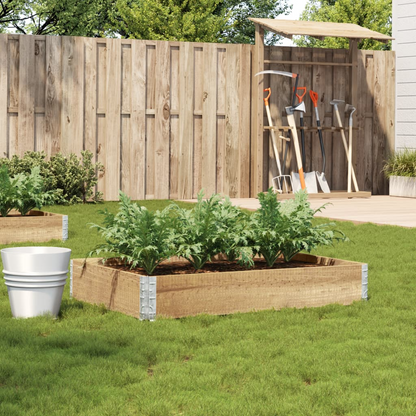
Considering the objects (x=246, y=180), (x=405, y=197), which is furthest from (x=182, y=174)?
(x=405, y=197)

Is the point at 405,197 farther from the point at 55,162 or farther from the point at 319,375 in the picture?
the point at 319,375

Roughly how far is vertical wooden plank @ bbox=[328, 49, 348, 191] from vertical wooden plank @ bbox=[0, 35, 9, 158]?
5776mm

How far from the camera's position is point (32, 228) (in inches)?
330

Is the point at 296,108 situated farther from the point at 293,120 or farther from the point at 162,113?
the point at 162,113

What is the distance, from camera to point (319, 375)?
3.88 m

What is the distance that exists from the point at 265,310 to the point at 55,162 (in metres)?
7.54

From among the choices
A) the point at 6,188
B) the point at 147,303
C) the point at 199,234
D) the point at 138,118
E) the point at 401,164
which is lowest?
the point at 147,303

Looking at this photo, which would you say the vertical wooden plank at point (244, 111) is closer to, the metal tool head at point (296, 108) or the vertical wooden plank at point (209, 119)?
the vertical wooden plank at point (209, 119)

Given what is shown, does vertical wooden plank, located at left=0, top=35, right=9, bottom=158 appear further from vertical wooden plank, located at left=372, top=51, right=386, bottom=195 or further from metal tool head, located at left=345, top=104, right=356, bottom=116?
vertical wooden plank, located at left=372, top=51, right=386, bottom=195

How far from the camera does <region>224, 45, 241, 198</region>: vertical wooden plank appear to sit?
1366 centimetres

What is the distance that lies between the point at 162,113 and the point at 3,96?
100 inches

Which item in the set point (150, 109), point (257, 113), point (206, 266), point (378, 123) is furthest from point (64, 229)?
point (378, 123)

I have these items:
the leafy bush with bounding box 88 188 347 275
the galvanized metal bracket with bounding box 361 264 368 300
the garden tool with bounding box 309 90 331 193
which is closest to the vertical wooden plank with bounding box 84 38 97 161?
the garden tool with bounding box 309 90 331 193

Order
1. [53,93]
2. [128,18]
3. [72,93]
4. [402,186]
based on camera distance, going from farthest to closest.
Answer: [128,18]
[402,186]
[72,93]
[53,93]
